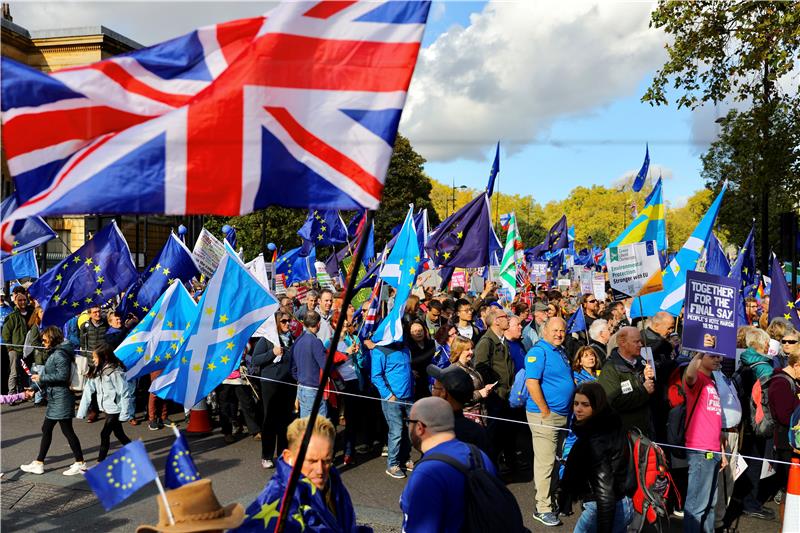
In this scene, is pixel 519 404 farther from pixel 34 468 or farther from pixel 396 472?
pixel 34 468

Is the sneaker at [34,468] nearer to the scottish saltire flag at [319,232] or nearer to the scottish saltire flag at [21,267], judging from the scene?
the scottish saltire flag at [21,267]

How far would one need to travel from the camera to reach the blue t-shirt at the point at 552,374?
6742 millimetres

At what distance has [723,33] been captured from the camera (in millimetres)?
13930

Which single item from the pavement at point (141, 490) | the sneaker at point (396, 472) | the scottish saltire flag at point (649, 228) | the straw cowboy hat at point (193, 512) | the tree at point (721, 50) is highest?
the tree at point (721, 50)

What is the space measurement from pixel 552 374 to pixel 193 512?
445 centimetres

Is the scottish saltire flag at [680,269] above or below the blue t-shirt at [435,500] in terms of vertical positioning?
above

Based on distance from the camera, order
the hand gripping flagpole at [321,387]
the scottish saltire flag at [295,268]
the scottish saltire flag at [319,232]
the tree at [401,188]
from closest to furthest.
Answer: the hand gripping flagpole at [321,387] → the scottish saltire flag at [295,268] → the scottish saltire flag at [319,232] → the tree at [401,188]

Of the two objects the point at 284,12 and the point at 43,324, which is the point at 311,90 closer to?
the point at 284,12

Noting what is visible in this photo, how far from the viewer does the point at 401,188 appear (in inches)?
2014

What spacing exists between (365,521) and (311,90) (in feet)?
15.4

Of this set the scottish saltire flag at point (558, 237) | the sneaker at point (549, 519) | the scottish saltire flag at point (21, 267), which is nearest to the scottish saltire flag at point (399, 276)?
the sneaker at point (549, 519)

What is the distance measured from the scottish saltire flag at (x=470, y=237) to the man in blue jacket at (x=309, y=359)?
17.2 feet

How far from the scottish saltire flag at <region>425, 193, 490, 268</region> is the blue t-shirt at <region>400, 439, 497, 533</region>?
9.54 meters

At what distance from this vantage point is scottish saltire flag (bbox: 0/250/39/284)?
40.2 ft
